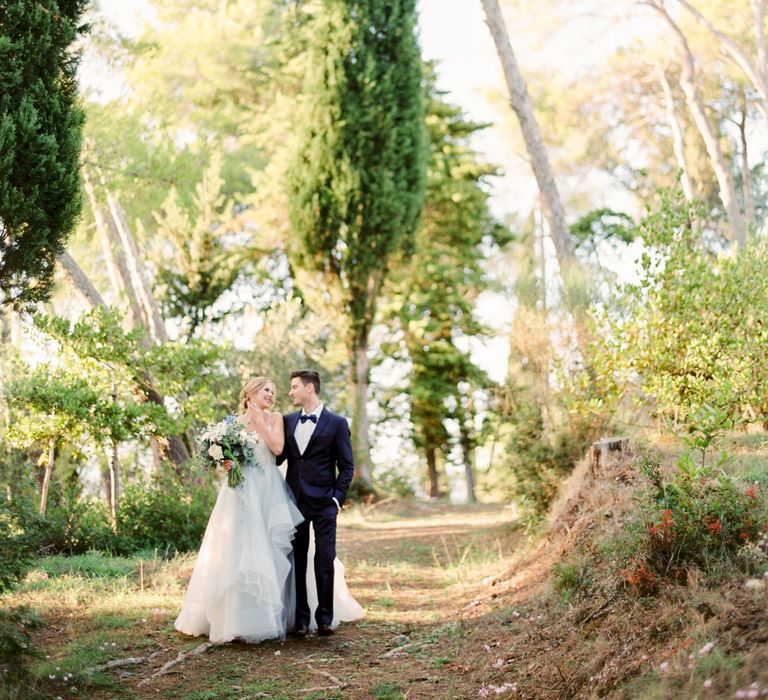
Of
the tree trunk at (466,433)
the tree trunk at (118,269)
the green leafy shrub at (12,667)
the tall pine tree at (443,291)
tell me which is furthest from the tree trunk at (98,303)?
the tree trunk at (466,433)

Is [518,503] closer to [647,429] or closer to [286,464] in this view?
[647,429]

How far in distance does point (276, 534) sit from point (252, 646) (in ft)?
2.60

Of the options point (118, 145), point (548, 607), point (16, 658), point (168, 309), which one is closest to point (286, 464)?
point (548, 607)

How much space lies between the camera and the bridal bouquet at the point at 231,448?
6.12 meters

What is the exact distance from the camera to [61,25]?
6.35m

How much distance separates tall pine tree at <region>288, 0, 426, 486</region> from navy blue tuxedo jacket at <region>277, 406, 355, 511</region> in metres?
10.7

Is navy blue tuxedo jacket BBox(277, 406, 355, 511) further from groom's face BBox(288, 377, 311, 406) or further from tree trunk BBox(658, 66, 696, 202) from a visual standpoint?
tree trunk BBox(658, 66, 696, 202)

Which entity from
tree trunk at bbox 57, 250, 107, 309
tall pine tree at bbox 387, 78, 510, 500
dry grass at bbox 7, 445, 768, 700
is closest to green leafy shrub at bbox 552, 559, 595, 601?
dry grass at bbox 7, 445, 768, 700

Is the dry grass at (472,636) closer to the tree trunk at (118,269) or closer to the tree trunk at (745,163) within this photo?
the tree trunk at (118,269)

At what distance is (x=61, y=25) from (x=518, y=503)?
714 centimetres

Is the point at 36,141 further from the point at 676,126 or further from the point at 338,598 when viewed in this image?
the point at 676,126

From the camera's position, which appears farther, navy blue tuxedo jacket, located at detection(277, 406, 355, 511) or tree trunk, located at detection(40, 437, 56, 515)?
tree trunk, located at detection(40, 437, 56, 515)

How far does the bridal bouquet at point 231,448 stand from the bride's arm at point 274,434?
15 centimetres

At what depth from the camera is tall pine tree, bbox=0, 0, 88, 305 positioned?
5969 millimetres
